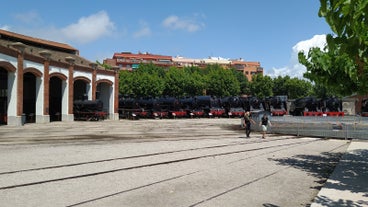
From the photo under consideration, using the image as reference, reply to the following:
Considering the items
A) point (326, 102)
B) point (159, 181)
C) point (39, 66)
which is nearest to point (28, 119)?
point (39, 66)

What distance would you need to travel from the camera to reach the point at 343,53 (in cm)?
421

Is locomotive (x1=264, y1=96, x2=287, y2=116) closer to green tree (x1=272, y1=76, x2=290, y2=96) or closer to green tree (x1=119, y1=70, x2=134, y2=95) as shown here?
green tree (x1=119, y1=70, x2=134, y2=95)

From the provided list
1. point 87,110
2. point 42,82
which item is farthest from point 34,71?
point 87,110

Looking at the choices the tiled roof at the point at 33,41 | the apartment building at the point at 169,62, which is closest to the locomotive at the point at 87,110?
the tiled roof at the point at 33,41

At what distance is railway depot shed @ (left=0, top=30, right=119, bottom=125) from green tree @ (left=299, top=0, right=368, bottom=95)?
2381 centimetres

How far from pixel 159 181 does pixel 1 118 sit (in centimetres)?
2811

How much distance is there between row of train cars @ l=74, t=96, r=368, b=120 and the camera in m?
44.6

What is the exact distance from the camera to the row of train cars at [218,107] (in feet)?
146

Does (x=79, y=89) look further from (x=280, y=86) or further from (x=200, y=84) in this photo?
(x=280, y=86)

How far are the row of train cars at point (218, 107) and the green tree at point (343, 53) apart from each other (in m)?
33.1

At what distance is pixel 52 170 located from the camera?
31.2 feet

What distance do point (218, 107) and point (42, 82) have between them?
77.0 feet

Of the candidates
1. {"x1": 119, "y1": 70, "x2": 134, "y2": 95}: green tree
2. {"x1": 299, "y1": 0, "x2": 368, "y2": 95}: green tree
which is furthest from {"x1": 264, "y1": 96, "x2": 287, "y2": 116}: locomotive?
{"x1": 299, "y1": 0, "x2": 368, "y2": 95}: green tree

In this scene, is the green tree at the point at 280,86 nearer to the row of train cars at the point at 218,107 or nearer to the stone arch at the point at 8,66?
the row of train cars at the point at 218,107
